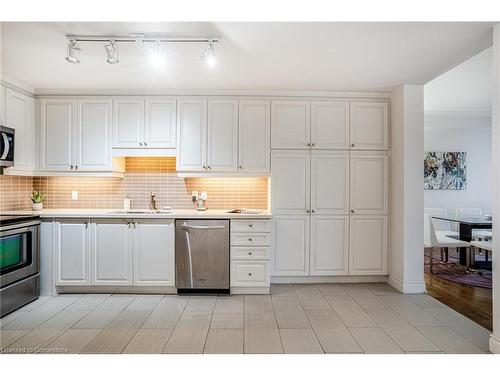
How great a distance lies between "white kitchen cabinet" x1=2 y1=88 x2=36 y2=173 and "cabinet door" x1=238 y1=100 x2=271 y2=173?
7.93ft

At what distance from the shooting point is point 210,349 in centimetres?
247

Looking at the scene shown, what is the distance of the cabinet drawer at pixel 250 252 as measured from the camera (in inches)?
Result: 146

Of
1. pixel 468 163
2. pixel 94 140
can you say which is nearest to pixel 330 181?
pixel 94 140

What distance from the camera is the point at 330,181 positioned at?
13.5 ft

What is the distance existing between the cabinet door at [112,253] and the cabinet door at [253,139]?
1.52m

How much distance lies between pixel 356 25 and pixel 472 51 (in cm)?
125

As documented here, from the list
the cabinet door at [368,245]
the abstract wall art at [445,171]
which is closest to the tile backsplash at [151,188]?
the cabinet door at [368,245]

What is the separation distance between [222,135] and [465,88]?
3.44 m

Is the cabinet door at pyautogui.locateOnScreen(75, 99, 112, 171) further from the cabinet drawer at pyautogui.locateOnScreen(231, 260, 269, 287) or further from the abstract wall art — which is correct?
the abstract wall art

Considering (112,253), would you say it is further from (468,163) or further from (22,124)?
Result: (468,163)

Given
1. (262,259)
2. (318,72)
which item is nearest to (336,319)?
(262,259)

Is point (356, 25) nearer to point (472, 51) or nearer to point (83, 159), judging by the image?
point (472, 51)

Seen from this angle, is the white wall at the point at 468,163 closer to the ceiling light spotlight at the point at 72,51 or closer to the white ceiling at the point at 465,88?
the white ceiling at the point at 465,88

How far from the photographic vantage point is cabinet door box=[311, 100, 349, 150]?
4094 millimetres
